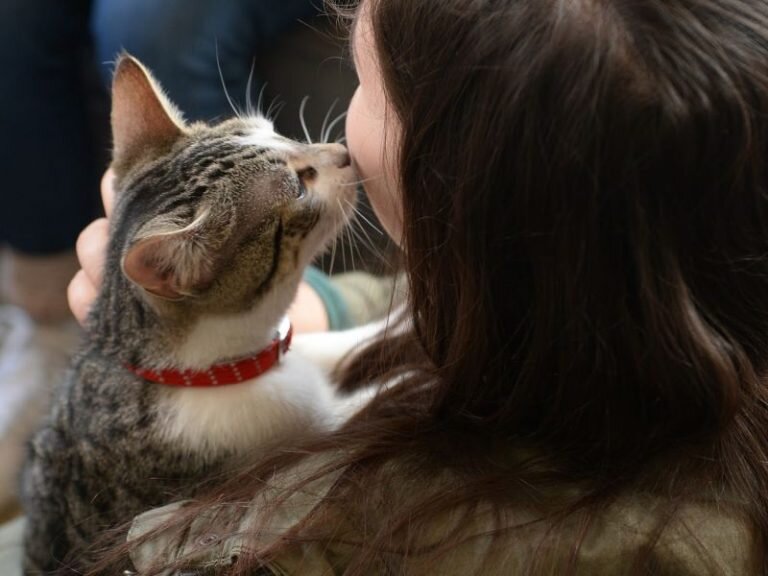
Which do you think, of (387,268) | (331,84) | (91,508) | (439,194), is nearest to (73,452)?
(91,508)

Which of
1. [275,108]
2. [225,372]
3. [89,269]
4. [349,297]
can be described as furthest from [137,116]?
[275,108]

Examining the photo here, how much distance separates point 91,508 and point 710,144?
75 centimetres

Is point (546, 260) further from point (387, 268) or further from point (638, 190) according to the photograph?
point (387, 268)

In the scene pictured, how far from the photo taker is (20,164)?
1.67 metres

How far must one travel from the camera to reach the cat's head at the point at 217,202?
864mm

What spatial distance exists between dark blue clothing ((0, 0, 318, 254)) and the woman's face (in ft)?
1.96

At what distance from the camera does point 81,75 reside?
5.77ft

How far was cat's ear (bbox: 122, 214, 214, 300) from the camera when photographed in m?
0.80

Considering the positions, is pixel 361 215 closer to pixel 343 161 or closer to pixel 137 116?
pixel 343 161

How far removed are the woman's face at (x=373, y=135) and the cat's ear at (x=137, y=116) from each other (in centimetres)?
25

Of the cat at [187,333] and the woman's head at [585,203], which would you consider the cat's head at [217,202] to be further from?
the woman's head at [585,203]

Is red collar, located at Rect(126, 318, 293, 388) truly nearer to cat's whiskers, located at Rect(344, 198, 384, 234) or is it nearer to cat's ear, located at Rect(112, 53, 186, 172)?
cat's whiskers, located at Rect(344, 198, 384, 234)

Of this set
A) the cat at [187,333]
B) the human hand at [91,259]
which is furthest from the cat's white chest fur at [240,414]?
the human hand at [91,259]

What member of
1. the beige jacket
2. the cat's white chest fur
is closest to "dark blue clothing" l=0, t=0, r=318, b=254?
the cat's white chest fur
